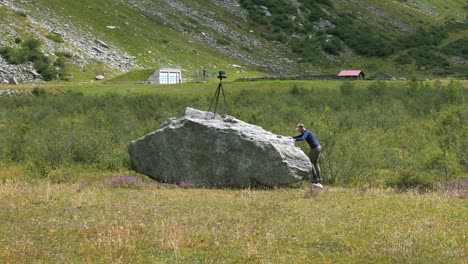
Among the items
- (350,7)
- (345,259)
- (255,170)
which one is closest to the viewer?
(345,259)

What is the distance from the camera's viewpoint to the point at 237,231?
501 inches

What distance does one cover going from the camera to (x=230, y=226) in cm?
1354

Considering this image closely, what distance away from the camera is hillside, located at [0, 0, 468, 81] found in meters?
82.3

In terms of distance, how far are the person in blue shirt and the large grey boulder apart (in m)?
0.54

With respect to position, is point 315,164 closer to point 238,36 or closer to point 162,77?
point 162,77

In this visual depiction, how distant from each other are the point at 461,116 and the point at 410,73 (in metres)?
81.3

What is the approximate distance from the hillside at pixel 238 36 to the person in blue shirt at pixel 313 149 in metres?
55.7

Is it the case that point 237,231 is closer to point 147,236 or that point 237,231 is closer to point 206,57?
point 147,236

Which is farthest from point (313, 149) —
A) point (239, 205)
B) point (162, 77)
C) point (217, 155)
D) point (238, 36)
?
point (238, 36)

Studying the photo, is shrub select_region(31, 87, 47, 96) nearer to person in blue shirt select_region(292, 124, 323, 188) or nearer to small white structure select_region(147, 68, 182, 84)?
small white structure select_region(147, 68, 182, 84)

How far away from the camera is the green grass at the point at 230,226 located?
36.2 ft

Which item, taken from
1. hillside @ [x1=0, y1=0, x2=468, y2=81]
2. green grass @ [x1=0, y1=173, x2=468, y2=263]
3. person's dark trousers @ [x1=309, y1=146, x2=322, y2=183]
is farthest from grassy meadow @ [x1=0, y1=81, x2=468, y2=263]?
hillside @ [x1=0, y1=0, x2=468, y2=81]

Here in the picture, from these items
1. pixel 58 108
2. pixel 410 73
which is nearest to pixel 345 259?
pixel 58 108

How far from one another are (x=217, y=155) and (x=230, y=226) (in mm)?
7529
